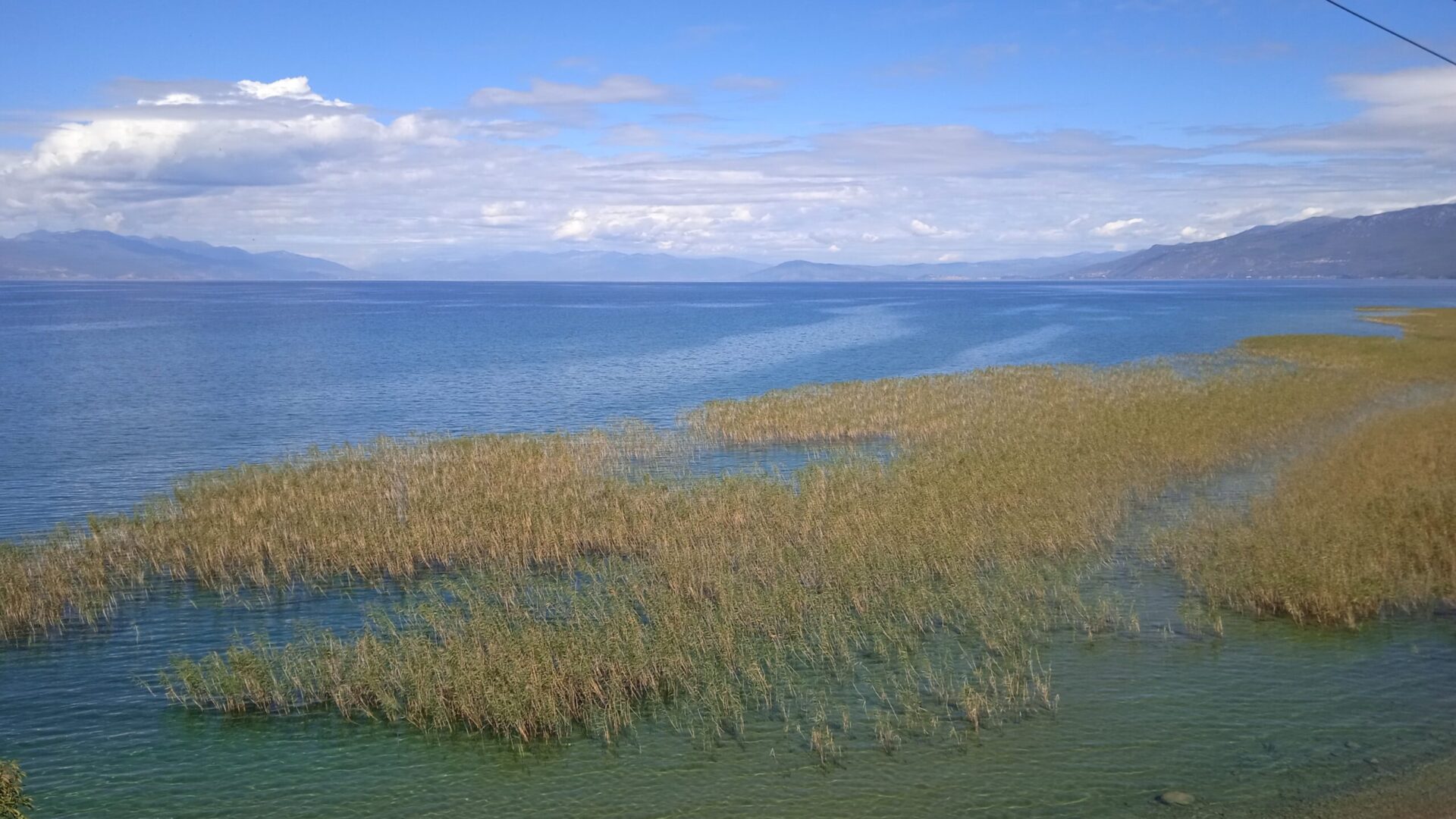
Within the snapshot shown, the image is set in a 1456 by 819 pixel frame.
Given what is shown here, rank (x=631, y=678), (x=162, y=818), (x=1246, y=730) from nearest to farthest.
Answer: (x=162, y=818), (x=1246, y=730), (x=631, y=678)

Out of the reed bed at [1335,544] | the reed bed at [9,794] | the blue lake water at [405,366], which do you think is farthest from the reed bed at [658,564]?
the blue lake water at [405,366]

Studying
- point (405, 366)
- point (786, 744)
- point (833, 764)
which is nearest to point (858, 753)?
point (833, 764)

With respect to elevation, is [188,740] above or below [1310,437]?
below

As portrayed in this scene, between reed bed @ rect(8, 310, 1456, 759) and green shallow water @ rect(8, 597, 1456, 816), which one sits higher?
reed bed @ rect(8, 310, 1456, 759)

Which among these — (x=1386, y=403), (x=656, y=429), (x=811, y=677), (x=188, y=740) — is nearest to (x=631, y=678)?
(x=811, y=677)

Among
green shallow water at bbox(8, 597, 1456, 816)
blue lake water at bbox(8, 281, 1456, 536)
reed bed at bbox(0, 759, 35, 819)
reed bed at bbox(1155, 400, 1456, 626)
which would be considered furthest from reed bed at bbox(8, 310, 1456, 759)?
blue lake water at bbox(8, 281, 1456, 536)

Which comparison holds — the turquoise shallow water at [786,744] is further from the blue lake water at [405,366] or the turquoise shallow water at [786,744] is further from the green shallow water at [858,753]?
the blue lake water at [405,366]

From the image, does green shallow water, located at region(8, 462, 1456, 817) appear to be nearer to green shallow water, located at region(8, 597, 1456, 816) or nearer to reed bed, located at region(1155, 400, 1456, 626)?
green shallow water, located at region(8, 597, 1456, 816)

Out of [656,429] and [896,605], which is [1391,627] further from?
[656,429]
